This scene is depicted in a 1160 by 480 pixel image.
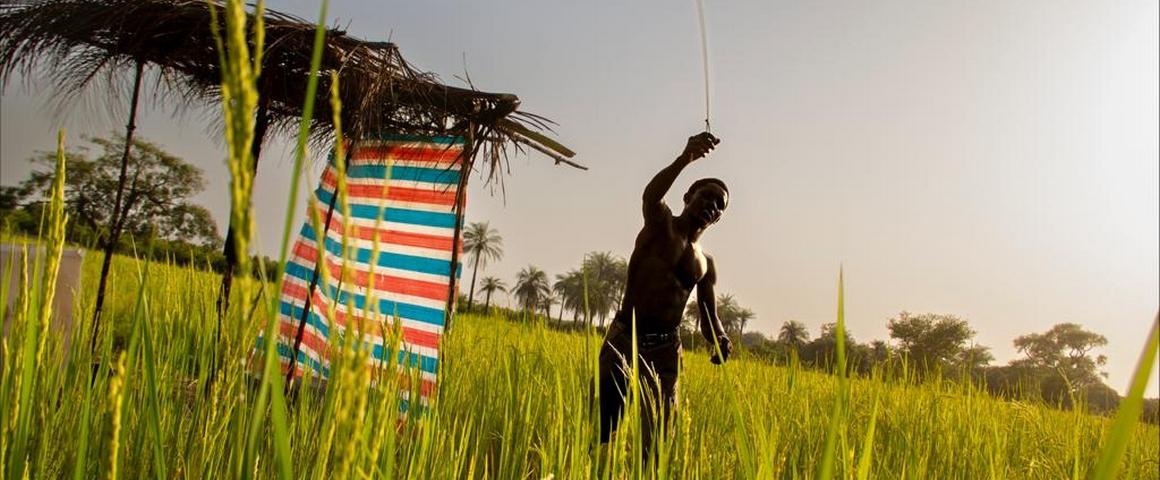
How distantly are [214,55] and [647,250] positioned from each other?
2.43 metres

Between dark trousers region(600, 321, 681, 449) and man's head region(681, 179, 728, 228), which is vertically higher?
man's head region(681, 179, 728, 228)

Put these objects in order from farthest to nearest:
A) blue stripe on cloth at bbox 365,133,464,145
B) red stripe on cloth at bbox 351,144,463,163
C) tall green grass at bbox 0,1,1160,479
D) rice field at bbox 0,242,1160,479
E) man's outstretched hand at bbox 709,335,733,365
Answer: red stripe on cloth at bbox 351,144,463,163 → blue stripe on cloth at bbox 365,133,464,145 → man's outstretched hand at bbox 709,335,733,365 → rice field at bbox 0,242,1160,479 → tall green grass at bbox 0,1,1160,479

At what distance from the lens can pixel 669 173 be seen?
3.15 meters

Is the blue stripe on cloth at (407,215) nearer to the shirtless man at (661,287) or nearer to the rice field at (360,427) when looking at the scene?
the rice field at (360,427)

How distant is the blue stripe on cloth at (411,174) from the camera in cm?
473

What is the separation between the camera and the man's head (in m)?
3.33

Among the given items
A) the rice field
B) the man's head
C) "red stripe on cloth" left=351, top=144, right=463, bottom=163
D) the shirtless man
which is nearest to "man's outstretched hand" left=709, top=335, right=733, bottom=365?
the shirtless man

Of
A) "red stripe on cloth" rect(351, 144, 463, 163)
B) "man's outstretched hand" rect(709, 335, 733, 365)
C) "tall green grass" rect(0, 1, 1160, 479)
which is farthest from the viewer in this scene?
"red stripe on cloth" rect(351, 144, 463, 163)

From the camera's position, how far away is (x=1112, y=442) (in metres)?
0.63

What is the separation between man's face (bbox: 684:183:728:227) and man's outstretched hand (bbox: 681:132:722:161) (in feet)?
1.00

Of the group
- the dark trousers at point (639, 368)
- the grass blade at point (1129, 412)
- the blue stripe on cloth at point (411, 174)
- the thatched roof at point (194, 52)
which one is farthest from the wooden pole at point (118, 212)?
the grass blade at point (1129, 412)

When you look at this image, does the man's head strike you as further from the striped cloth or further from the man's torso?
the striped cloth

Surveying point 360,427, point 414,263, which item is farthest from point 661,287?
point 360,427

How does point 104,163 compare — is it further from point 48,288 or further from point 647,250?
point 48,288
